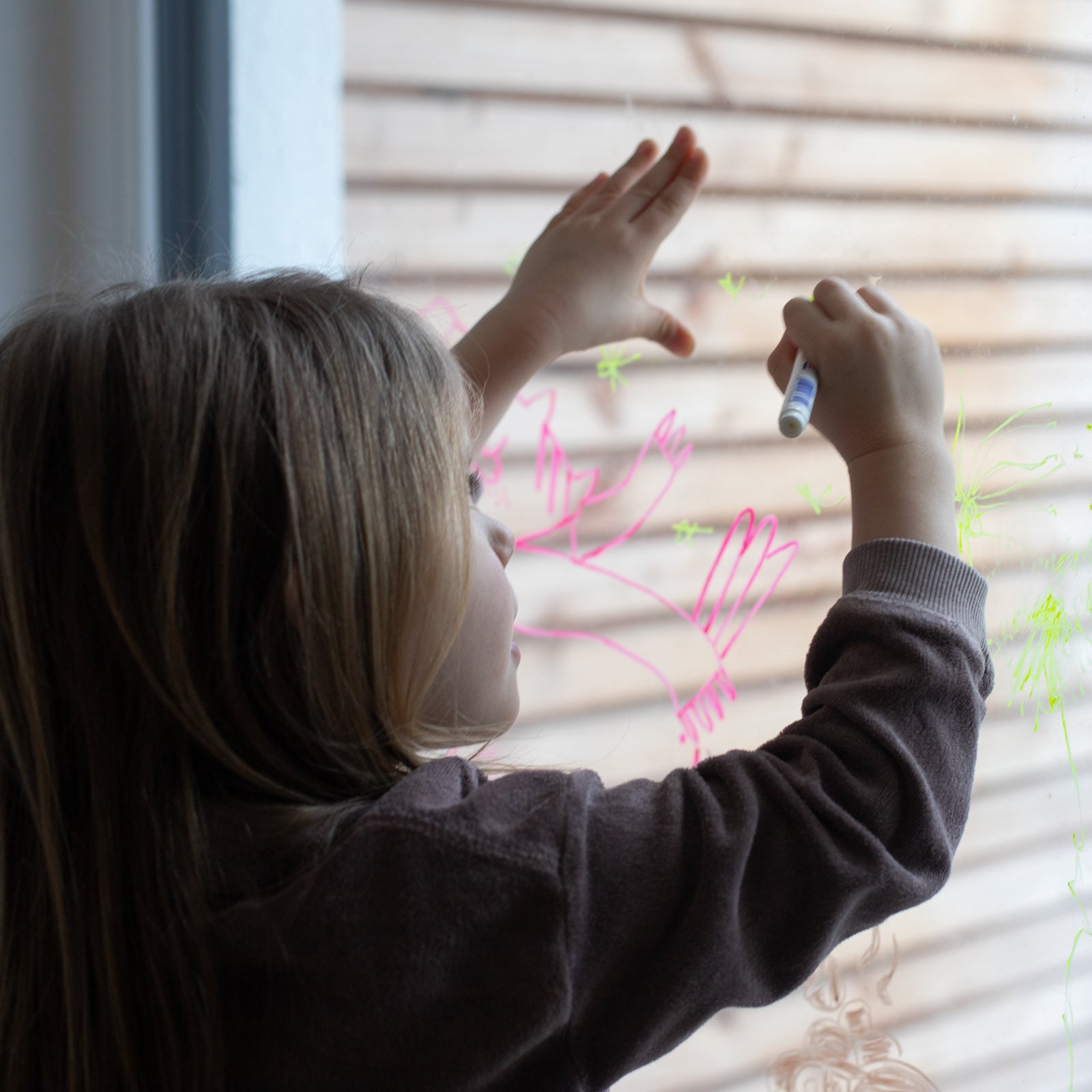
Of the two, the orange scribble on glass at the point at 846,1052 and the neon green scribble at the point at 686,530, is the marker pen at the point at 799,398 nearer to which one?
the neon green scribble at the point at 686,530

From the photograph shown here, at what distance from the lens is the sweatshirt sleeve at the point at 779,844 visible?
1.89 ft

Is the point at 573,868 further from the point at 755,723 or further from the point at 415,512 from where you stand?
the point at 755,723

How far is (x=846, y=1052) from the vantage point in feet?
2.92

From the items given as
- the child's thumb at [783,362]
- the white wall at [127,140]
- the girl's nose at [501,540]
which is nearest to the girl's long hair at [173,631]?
the girl's nose at [501,540]

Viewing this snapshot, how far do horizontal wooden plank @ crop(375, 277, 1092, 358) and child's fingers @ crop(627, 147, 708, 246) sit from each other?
6 centimetres

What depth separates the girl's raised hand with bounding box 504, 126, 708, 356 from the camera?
0.88 m

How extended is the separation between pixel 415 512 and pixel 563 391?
38cm

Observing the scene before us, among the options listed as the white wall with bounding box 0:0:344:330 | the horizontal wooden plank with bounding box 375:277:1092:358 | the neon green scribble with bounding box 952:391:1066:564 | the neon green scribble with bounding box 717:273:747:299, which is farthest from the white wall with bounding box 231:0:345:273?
the neon green scribble with bounding box 952:391:1066:564

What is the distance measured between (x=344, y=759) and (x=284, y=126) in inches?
25.8

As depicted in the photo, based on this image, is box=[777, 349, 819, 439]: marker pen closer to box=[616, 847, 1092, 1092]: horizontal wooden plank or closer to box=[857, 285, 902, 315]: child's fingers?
box=[857, 285, 902, 315]: child's fingers

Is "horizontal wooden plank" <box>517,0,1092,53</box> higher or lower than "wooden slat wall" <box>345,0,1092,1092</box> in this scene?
higher

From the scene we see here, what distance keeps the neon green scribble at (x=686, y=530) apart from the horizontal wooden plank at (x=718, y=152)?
10.2 inches

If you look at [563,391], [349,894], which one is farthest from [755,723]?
[349,894]

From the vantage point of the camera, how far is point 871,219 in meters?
0.82
